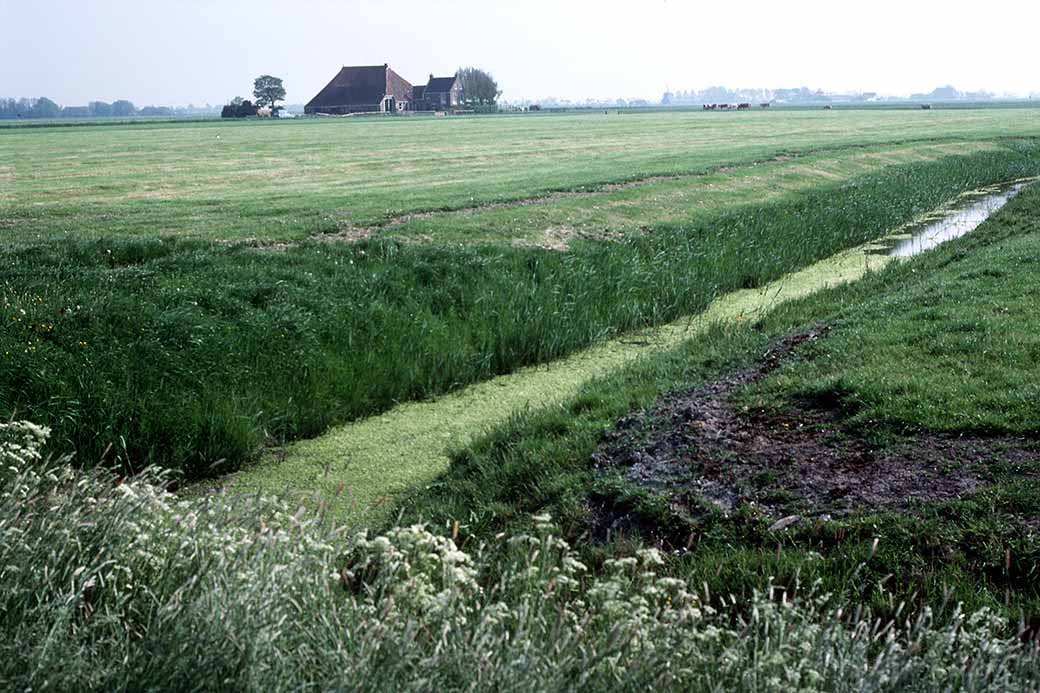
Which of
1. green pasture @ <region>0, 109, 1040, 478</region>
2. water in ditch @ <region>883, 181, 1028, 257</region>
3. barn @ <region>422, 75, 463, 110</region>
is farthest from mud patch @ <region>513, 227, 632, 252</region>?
barn @ <region>422, 75, 463, 110</region>

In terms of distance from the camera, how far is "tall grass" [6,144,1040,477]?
913cm

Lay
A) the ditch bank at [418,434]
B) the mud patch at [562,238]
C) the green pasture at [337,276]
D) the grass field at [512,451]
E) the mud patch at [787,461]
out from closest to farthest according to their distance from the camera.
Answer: the grass field at [512,451]
the mud patch at [787,461]
the ditch bank at [418,434]
the green pasture at [337,276]
the mud patch at [562,238]

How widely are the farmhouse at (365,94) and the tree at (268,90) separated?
53.7ft

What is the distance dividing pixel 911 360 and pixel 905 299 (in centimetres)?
315

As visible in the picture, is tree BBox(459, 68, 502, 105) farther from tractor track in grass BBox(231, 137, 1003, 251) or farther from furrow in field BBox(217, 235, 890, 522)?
furrow in field BBox(217, 235, 890, 522)

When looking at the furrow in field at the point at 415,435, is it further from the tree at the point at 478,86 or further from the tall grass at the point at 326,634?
the tree at the point at 478,86

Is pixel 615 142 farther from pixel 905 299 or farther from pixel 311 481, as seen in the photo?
pixel 311 481

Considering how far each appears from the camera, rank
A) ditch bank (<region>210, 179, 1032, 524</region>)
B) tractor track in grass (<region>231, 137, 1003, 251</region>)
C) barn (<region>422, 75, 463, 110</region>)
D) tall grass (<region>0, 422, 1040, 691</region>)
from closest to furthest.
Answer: tall grass (<region>0, 422, 1040, 691</region>) → ditch bank (<region>210, 179, 1032, 524</region>) → tractor track in grass (<region>231, 137, 1003, 251</region>) → barn (<region>422, 75, 463, 110</region>)

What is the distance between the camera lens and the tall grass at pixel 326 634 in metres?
3.89

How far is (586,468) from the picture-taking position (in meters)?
7.95

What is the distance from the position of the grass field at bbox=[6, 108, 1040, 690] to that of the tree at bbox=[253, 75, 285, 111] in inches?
5398

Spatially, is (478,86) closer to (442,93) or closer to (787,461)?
(442,93)

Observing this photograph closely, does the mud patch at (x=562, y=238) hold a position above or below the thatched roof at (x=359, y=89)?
below

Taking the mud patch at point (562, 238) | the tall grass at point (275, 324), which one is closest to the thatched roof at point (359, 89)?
the mud patch at point (562, 238)
